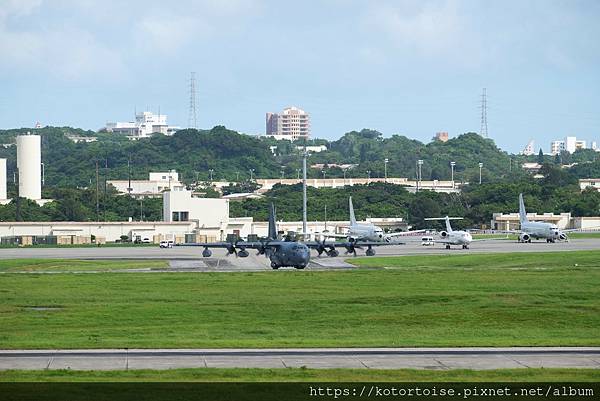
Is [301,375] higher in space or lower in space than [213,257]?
lower

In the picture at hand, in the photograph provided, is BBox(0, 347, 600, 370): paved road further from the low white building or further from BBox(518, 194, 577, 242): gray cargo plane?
the low white building

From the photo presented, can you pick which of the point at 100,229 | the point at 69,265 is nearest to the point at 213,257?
the point at 69,265

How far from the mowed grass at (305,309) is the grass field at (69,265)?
36.3ft

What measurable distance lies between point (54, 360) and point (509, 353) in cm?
1729

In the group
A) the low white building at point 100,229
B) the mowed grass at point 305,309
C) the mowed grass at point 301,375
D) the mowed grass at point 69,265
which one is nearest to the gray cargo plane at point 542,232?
the low white building at point 100,229

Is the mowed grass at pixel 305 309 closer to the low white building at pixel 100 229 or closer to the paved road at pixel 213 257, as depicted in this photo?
the paved road at pixel 213 257

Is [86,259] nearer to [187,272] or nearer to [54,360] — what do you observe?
[187,272]

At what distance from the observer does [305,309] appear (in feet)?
206

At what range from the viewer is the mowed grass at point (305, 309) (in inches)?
1960

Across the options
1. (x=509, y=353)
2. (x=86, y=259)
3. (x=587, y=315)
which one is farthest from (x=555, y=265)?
(x=509, y=353)

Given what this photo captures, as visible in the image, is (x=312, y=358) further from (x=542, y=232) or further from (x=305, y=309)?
(x=542, y=232)

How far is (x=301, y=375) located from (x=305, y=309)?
2450 centimetres

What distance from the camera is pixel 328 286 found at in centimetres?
7756

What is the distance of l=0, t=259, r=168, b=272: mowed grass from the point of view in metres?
98.9
